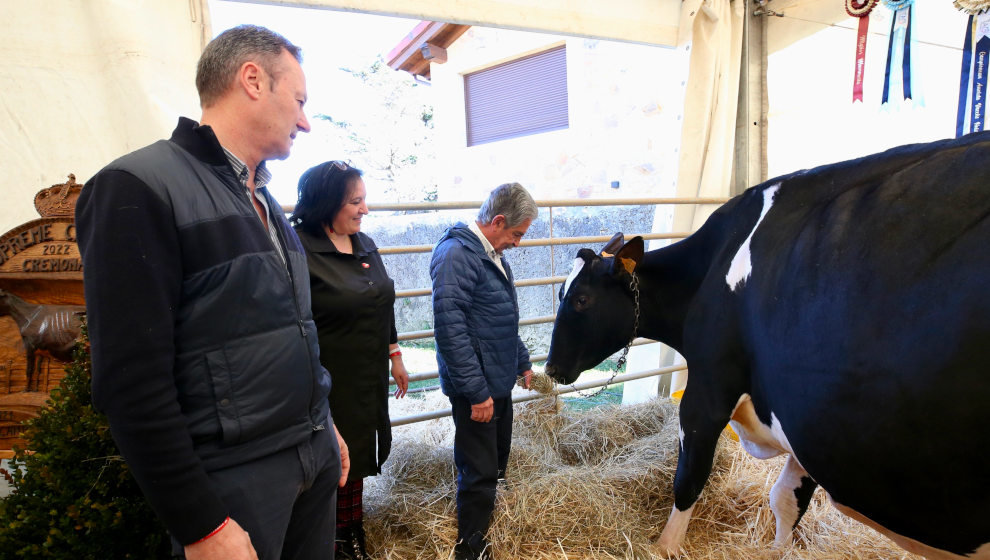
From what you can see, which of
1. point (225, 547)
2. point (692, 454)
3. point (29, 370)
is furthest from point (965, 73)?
point (29, 370)

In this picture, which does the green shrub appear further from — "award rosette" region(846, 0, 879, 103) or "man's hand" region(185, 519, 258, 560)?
"award rosette" region(846, 0, 879, 103)

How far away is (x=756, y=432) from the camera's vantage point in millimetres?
1921

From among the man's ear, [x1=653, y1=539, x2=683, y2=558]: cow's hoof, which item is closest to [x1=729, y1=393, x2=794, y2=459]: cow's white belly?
[x1=653, y1=539, x2=683, y2=558]: cow's hoof

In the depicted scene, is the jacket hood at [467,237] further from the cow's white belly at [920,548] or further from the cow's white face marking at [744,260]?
the cow's white belly at [920,548]

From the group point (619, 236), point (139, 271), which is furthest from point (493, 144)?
point (139, 271)

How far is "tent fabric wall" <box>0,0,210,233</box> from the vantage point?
5.58ft

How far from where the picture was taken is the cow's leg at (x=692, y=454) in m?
1.90

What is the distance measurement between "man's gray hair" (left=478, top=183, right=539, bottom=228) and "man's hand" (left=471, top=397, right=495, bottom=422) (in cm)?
64

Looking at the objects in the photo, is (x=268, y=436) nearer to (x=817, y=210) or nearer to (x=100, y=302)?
(x=100, y=302)

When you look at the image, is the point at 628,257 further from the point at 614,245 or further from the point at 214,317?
the point at 214,317

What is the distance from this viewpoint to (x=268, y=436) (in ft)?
2.90

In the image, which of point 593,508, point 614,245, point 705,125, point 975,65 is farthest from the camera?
point 705,125

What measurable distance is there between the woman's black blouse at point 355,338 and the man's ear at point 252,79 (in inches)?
29.1

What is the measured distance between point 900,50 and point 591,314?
242 centimetres
